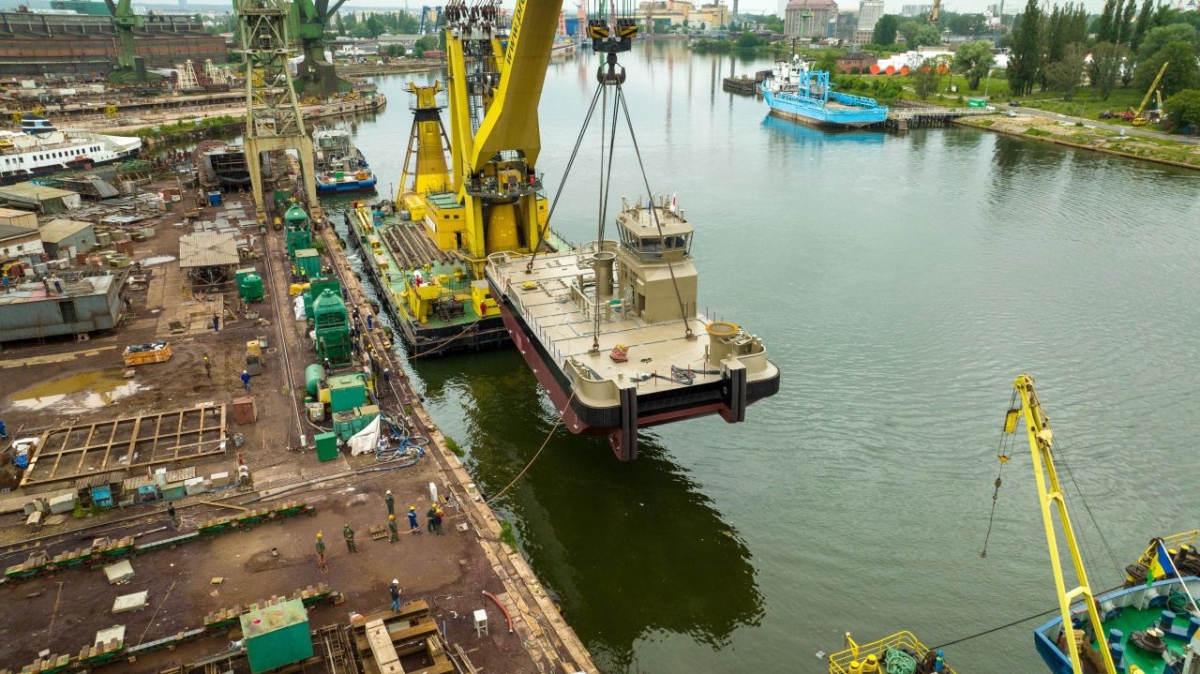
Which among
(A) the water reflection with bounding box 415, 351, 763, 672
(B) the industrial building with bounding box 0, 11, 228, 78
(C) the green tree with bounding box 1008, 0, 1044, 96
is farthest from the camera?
(B) the industrial building with bounding box 0, 11, 228, 78

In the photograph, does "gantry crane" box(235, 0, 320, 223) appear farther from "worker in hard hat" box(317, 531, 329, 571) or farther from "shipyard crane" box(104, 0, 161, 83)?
"shipyard crane" box(104, 0, 161, 83)

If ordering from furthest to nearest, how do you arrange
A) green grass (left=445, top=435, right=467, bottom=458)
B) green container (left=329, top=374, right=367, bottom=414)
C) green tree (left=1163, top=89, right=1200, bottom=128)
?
green tree (left=1163, top=89, right=1200, bottom=128), green container (left=329, top=374, right=367, bottom=414), green grass (left=445, top=435, right=467, bottom=458)

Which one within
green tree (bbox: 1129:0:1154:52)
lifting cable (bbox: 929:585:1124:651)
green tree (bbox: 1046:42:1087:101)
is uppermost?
green tree (bbox: 1129:0:1154:52)

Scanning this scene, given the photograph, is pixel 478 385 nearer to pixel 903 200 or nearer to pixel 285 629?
pixel 285 629

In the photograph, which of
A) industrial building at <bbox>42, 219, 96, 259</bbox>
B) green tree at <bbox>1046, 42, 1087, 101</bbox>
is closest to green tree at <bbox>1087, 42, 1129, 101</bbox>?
green tree at <bbox>1046, 42, 1087, 101</bbox>

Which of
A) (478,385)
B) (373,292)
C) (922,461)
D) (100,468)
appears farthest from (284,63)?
(922,461)

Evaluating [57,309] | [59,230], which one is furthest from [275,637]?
[59,230]
